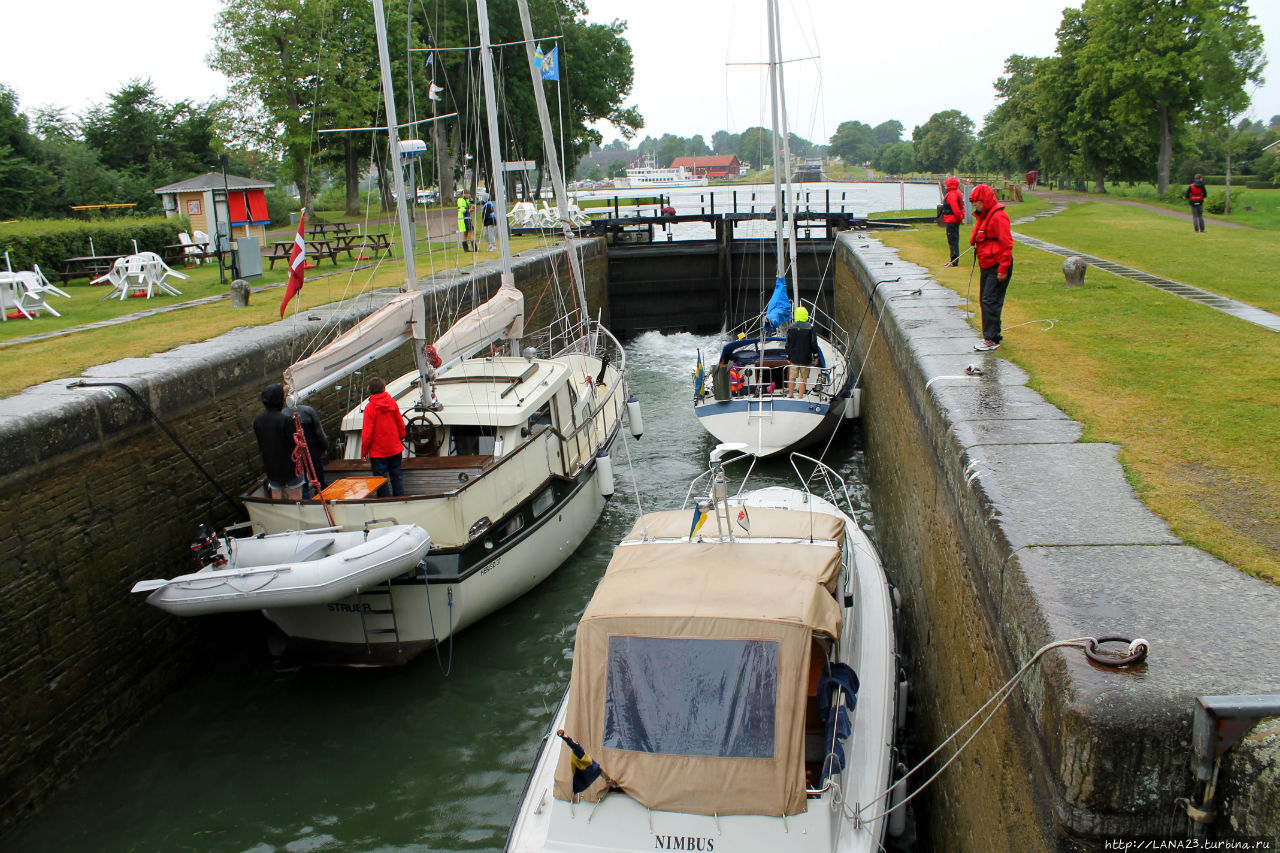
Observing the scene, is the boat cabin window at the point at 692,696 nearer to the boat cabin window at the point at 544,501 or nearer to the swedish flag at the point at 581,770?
the swedish flag at the point at 581,770

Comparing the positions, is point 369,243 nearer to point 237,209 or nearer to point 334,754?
point 237,209

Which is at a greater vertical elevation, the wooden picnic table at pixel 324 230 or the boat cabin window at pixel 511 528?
the wooden picnic table at pixel 324 230

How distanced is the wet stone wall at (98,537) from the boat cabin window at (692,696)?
179 inches

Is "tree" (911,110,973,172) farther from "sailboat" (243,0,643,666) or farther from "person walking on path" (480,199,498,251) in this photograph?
"sailboat" (243,0,643,666)

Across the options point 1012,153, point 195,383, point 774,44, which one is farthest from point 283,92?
point 1012,153

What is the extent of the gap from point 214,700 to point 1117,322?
31.3 feet

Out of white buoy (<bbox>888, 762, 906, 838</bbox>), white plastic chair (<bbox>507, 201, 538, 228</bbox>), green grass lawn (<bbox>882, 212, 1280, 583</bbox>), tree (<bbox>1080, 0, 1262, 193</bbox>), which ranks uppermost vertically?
tree (<bbox>1080, 0, 1262, 193</bbox>)

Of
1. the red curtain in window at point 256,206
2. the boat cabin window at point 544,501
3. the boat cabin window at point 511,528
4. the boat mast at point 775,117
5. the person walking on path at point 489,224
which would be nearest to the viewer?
the boat cabin window at point 511,528

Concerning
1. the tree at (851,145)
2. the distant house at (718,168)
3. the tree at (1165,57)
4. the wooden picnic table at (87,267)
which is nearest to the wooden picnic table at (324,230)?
the wooden picnic table at (87,267)

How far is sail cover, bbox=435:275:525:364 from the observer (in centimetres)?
1034

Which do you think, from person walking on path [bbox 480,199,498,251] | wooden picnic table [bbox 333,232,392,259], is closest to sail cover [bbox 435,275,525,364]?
wooden picnic table [bbox 333,232,392,259]

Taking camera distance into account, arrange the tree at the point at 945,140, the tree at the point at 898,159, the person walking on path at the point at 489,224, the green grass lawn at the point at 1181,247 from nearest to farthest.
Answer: the green grass lawn at the point at 1181,247 < the person walking on path at the point at 489,224 < the tree at the point at 945,140 < the tree at the point at 898,159

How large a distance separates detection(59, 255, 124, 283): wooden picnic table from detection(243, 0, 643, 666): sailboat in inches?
436

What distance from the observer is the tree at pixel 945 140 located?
4422 inches
